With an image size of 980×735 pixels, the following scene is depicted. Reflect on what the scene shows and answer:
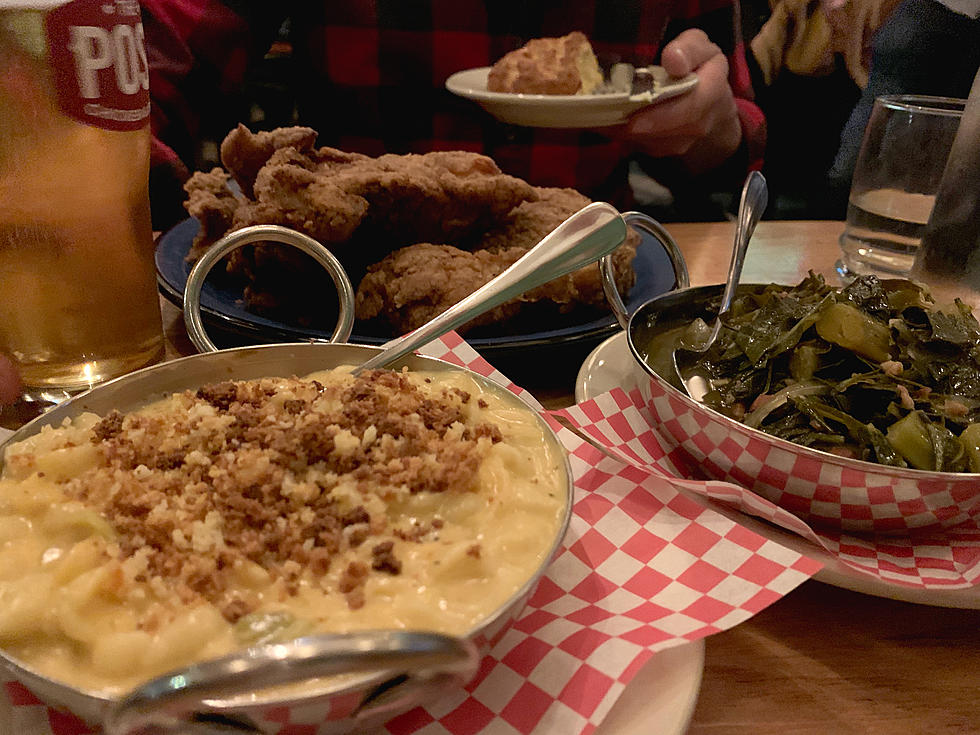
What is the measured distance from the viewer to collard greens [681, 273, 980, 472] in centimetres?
106

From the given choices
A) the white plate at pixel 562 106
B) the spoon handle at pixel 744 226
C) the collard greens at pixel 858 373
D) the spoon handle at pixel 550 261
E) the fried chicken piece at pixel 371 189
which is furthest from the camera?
the white plate at pixel 562 106

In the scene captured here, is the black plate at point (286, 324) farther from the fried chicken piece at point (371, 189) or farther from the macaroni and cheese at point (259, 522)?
the macaroni and cheese at point (259, 522)

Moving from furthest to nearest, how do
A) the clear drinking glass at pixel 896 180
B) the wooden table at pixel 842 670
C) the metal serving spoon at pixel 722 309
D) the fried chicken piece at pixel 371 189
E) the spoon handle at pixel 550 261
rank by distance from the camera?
the clear drinking glass at pixel 896 180 → the fried chicken piece at pixel 371 189 → the metal serving spoon at pixel 722 309 → the spoon handle at pixel 550 261 → the wooden table at pixel 842 670

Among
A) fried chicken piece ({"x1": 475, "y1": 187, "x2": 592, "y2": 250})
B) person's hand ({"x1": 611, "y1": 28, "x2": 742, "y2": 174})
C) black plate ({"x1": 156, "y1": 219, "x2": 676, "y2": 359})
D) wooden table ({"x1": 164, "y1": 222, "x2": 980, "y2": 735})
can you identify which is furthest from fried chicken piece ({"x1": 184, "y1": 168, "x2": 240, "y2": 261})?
person's hand ({"x1": 611, "y1": 28, "x2": 742, "y2": 174})

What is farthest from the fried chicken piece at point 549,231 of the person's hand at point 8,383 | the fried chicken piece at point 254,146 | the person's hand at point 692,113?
the person's hand at point 692,113

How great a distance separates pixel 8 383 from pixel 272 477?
699 millimetres

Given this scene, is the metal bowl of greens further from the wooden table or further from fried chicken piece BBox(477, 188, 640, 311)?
fried chicken piece BBox(477, 188, 640, 311)

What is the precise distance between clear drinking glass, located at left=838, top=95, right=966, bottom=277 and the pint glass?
181 cm

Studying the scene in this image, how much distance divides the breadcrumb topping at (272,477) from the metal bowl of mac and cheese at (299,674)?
3cm

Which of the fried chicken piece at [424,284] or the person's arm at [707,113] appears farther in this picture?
the person's arm at [707,113]

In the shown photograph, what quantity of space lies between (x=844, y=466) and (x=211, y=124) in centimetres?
339

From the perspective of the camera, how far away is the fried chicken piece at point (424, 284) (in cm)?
146

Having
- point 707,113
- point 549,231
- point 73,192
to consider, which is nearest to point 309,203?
point 73,192

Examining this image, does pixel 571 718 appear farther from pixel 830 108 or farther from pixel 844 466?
pixel 830 108
